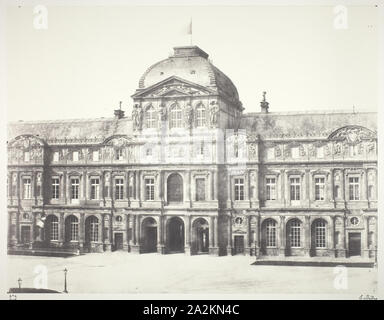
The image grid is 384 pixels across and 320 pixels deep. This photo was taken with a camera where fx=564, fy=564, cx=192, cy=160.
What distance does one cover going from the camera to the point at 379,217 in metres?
19.3

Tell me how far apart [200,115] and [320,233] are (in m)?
6.89

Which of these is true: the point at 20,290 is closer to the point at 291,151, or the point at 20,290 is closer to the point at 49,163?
the point at 49,163

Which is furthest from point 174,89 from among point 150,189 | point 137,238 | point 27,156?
point 27,156

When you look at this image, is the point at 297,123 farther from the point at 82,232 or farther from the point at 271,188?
the point at 82,232

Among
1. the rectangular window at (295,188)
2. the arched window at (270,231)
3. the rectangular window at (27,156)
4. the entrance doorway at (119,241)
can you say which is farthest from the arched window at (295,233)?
the rectangular window at (27,156)

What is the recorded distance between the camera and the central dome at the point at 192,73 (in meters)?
22.5

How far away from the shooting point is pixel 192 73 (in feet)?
78.2

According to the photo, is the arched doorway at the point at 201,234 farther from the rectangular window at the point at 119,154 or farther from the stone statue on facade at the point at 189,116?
the rectangular window at the point at 119,154

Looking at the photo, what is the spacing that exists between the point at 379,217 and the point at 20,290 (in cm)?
1279

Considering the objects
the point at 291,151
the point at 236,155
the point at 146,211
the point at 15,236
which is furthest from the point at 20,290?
the point at 291,151
